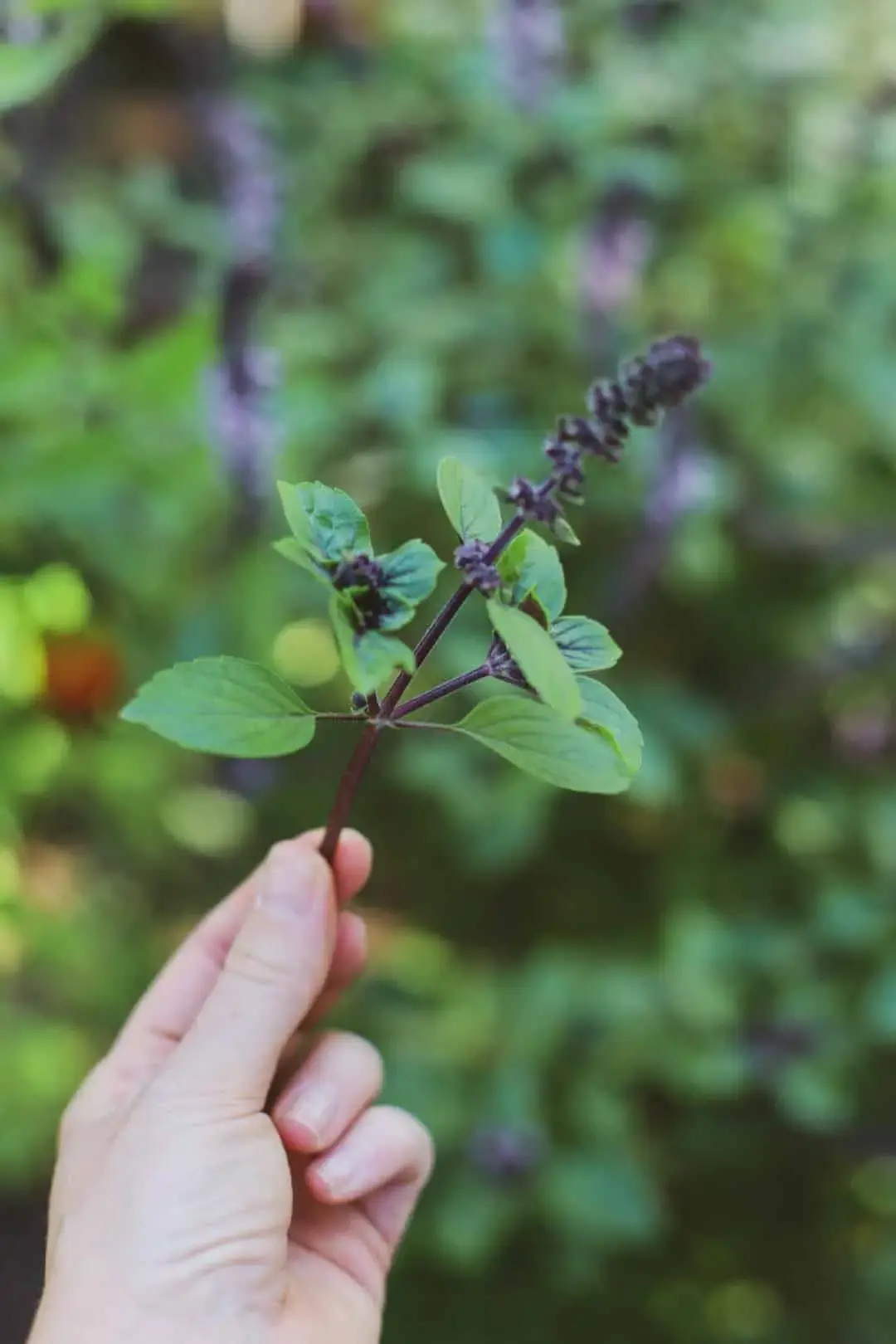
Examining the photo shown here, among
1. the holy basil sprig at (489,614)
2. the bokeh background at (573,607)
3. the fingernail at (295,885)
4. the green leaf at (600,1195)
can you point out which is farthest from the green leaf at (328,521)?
the green leaf at (600,1195)

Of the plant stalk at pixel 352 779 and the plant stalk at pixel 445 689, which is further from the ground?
the plant stalk at pixel 445 689

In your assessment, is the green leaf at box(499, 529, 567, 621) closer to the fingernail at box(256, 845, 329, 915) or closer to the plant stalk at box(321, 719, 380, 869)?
the plant stalk at box(321, 719, 380, 869)

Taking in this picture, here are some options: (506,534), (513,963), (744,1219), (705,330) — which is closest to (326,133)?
(705,330)

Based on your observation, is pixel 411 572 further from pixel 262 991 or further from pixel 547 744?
pixel 262 991

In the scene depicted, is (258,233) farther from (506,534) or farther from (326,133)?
(506,534)

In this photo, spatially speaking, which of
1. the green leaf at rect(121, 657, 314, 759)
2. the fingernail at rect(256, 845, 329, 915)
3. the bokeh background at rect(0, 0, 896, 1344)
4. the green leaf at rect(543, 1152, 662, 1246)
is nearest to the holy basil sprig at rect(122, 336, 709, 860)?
the green leaf at rect(121, 657, 314, 759)

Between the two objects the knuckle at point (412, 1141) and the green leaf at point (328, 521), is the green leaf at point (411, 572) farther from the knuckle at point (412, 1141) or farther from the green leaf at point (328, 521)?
the knuckle at point (412, 1141)

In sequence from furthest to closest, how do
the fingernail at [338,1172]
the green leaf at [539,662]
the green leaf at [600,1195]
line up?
the green leaf at [600,1195]
the fingernail at [338,1172]
the green leaf at [539,662]
